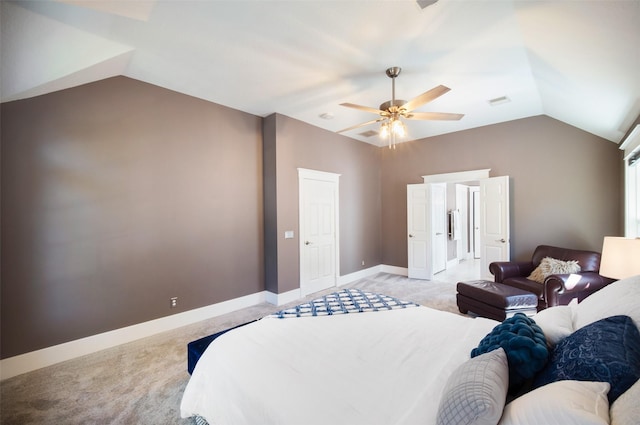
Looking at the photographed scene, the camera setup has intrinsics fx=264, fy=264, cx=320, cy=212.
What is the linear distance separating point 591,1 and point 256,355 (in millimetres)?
3082

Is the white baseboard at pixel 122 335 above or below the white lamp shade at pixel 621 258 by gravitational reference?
below

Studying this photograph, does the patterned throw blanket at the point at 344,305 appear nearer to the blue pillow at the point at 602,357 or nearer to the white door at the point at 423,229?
the blue pillow at the point at 602,357

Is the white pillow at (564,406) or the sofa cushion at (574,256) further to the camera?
the sofa cushion at (574,256)

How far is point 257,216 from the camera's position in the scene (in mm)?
4348

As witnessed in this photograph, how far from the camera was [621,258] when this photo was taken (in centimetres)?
188

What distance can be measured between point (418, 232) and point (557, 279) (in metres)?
2.70

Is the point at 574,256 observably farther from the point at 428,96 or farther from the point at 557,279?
the point at 428,96

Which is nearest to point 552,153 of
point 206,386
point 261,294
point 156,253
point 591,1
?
point 591,1

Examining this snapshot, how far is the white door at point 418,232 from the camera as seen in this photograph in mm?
5609

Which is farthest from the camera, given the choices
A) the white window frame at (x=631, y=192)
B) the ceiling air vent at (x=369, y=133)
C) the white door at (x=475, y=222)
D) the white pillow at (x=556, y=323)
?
the white door at (x=475, y=222)

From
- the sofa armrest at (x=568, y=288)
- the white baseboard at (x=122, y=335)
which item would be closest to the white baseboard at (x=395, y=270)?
the white baseboard at (x=122, y=335)

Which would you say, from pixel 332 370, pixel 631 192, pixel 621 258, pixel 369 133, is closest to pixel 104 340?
pixel 332 370

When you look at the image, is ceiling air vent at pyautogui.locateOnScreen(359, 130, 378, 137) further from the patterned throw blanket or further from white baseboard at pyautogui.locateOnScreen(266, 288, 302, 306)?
the patterned throw blanket

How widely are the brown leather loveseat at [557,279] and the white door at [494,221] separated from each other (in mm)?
553
